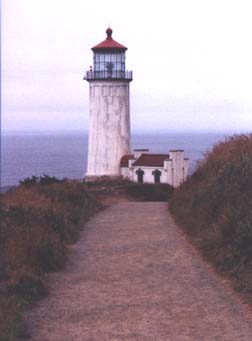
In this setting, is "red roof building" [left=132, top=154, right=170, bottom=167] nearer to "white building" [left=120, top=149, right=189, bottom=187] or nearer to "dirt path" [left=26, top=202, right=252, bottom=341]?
"white building" [left=120, top=149, right=189, bottom=187]

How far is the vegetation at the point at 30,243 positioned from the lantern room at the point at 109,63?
1582 cm

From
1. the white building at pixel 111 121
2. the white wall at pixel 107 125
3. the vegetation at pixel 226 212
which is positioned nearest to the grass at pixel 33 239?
the vegetation at pixel 226 212

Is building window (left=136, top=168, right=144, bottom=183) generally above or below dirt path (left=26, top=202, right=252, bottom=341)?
above

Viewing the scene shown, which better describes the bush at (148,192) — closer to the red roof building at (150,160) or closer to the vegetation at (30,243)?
the red roof building at (150,160)

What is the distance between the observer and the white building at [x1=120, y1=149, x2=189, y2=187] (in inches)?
1249

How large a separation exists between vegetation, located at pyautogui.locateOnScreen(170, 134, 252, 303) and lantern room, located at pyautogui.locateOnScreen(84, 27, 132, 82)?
1528 cm

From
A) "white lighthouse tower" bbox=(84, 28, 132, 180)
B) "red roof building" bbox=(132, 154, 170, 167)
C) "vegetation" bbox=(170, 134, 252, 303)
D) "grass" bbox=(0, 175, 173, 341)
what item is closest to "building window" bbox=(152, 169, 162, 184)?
"red roof building" bbox=(132, 154, 170, 167)

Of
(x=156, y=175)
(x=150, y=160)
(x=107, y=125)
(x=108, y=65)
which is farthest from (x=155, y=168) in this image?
(x=108, y=65)

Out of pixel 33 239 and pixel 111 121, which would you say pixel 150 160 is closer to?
pixel 111 121

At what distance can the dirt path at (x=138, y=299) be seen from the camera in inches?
266

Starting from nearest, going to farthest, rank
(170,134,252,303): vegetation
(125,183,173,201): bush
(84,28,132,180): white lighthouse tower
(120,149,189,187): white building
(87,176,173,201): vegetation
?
(170,134,252,303): vegetation
(87,176,173,201): vegetation
(125,183,173,201): bush
(120,149,189,187): white building
(84,28,132,180): white lighthouse tower

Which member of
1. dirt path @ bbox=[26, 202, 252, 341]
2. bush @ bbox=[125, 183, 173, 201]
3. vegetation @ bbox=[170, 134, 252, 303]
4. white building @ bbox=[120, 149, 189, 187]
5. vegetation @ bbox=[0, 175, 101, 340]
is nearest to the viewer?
dirt path @ bbox=[26, 202, 252, 341]

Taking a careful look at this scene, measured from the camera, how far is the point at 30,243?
986cm

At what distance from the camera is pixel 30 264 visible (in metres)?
9.21
